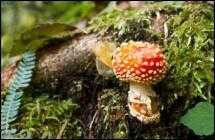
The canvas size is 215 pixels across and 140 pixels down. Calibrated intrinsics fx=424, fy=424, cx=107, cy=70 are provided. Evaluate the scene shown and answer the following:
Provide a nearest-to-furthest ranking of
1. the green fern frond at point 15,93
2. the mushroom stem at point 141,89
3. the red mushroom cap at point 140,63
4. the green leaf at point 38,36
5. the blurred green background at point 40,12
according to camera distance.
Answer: the red mushroom cap at point 140,63 → the mushroom stem at point 141,89 → the green fern frond at point 15,93 → the green leaf at point 38,36 → the blurred green background at point 40,12

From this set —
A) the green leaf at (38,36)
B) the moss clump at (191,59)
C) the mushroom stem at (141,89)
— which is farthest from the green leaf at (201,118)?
the green leaf at (38,36)

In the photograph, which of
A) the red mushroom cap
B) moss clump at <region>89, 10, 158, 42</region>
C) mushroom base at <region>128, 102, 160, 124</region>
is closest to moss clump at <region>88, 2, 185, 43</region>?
moss clump at <region>89, 10, 158, 42</region>

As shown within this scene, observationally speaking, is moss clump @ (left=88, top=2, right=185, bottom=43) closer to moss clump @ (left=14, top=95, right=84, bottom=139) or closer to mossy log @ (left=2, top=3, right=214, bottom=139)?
mossy log @ (left=2, top=3, right=214, bottom=139)

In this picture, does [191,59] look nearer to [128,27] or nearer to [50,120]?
[128,27]

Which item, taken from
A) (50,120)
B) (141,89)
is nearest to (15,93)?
(50,120)

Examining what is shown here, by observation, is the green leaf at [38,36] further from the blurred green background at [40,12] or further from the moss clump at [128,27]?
the blurred green background at [40,12]
